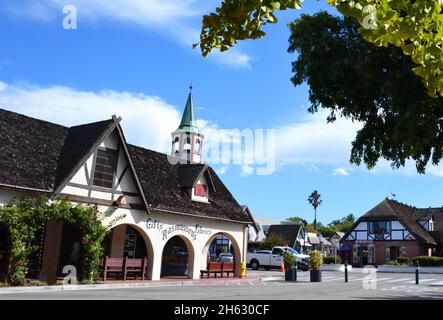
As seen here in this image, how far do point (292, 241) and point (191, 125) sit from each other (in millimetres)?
20738

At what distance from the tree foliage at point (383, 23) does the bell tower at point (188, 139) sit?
53.8 metres

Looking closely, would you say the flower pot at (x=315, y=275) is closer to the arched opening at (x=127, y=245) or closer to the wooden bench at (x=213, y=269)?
the wooden bench at (x=213, y=269)

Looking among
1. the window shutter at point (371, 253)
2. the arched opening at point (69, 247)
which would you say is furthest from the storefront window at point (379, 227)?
the arched opening at point (69, 247)

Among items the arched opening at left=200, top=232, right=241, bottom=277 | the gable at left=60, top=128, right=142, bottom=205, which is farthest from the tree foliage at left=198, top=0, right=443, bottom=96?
the arched opening at left=200, top=232, right=241, bottom=277

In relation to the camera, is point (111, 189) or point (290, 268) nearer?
point (111, 189)

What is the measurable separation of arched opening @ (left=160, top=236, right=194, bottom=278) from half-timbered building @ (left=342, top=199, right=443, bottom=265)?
1253 inches

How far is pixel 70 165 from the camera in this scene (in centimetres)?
1919

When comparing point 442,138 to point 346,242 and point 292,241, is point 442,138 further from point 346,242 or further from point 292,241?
point 292,241

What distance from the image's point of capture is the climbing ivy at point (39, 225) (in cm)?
1609

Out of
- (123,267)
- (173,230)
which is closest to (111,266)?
(123,267)

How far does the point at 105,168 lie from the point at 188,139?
3900 cm

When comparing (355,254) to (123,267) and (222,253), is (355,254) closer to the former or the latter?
(222,253)
